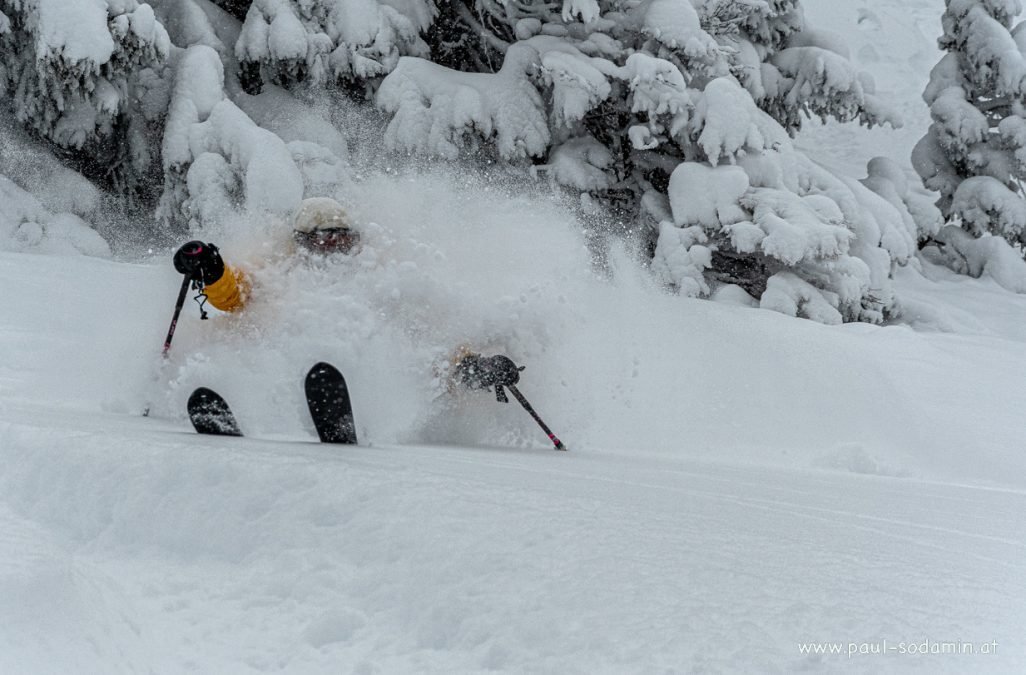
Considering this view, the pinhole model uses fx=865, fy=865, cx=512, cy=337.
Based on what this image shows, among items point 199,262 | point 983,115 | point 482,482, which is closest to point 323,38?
point 199,262

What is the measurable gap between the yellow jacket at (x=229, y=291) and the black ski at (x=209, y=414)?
2.87 ft

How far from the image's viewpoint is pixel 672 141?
439 inches

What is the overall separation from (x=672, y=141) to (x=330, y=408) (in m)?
8.11

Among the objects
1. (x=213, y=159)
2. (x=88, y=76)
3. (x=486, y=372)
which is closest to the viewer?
(x=486, y=372)

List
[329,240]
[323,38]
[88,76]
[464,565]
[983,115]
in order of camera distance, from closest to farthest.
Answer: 1. [464,565]
2. [329,240]
3. [88,76]
4. [323,38]
5. [983,115]

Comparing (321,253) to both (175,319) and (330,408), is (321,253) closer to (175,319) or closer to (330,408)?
(175,319)

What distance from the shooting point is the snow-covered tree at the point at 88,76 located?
845cm

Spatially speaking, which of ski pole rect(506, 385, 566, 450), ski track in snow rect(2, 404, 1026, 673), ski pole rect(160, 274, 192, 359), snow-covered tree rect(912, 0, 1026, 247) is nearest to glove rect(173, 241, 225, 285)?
ski pole rect(160, 274, 192, 359)

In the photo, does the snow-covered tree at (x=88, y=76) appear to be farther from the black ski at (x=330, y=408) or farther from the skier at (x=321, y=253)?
the black ski at (x=330, y=408)

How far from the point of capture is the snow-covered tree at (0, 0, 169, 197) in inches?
332

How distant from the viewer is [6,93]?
9414mm

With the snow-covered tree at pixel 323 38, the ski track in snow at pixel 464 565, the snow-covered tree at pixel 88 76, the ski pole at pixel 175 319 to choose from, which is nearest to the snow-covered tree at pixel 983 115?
the snow-covered tree at pixel 323 38

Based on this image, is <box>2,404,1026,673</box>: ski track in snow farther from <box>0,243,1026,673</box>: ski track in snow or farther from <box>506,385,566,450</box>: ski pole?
<box>506,385,566,450</box>: ski pole

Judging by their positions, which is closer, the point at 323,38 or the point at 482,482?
the point at 482,482
